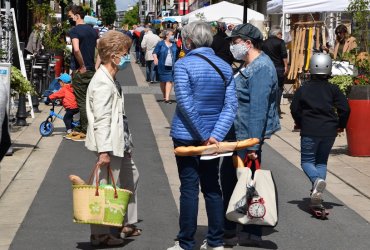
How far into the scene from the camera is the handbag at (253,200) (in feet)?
24.4

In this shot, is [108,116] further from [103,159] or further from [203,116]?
[203,116]

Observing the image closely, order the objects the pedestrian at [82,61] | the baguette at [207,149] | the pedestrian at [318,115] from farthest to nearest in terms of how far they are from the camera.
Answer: the pedestrian at [82,61]
the pedestrian at [318,115]
the baguette at [207,149]

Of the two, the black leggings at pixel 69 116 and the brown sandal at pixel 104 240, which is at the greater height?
the brown sandal at pixel 104 240

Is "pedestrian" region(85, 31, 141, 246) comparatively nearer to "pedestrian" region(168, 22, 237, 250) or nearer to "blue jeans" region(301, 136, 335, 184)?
"pedestrian" region(168, 22, 237, 250)

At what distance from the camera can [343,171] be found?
39.6 feet

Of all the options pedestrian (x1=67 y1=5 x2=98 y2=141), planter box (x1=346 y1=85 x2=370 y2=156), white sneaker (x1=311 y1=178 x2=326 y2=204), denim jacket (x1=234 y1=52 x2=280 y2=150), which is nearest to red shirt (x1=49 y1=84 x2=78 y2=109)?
pedestrian (x1=67 y1=5 x2=98 y2=141)

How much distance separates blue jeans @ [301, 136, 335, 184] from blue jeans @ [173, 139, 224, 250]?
2.06m

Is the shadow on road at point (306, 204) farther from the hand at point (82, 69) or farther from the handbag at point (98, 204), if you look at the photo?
the hand at point (82, 69)

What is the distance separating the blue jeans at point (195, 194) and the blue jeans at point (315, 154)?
6.77ft

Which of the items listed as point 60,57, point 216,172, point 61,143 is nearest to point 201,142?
point 216,172

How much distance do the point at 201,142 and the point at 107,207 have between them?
89 cm

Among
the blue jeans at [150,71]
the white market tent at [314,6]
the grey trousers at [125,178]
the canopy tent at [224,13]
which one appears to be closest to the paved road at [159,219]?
the grey trousers at [125,178]

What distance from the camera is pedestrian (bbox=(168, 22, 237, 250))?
23.0ft

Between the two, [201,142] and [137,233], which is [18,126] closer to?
[137,233]
